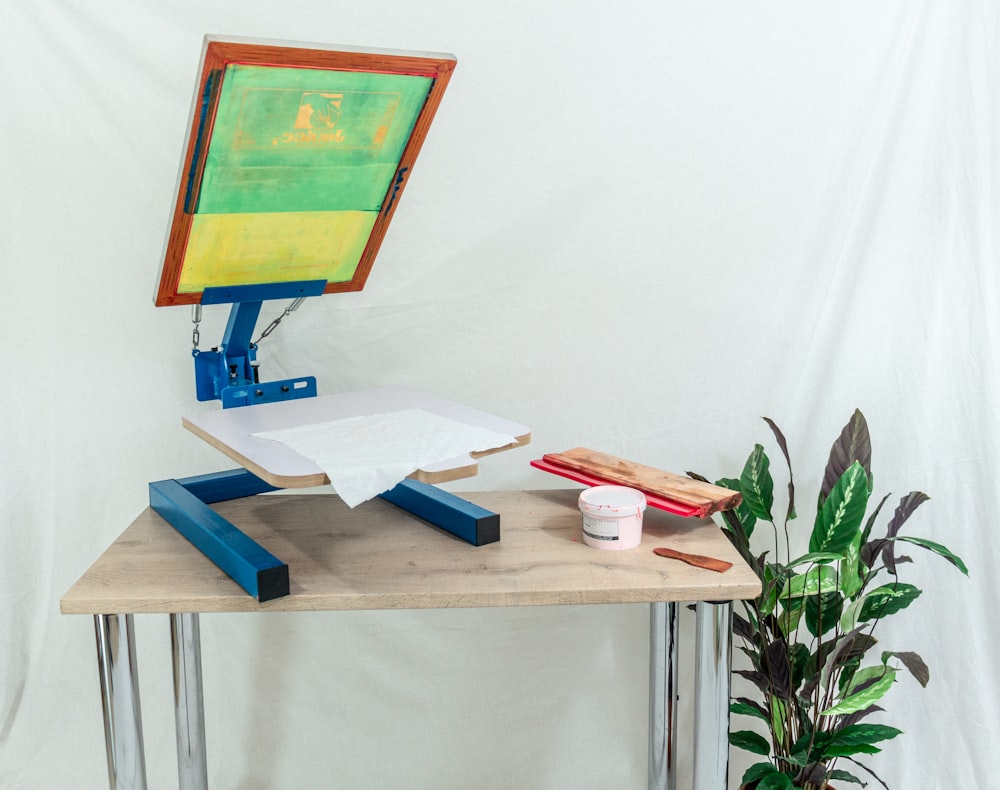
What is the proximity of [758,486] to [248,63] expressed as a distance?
1156 millimetres

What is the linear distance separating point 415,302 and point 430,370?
148mm

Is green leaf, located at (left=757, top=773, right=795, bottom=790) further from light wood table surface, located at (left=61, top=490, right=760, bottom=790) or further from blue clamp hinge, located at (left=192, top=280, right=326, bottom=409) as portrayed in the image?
blue clamp hinge, located at (left=192, top=280, right=326, bottom=409)

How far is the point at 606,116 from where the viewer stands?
1.96 meters

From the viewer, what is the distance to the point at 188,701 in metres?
1.81

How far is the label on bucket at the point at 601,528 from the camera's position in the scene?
4.59ft

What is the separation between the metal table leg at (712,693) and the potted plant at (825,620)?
0.86 feet

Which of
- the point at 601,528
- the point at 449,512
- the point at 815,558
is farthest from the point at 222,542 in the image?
the point at 815,558

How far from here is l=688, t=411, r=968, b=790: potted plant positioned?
165cm

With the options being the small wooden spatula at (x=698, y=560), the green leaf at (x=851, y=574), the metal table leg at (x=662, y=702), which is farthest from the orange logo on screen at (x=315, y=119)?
the green leaf at (x=851, y=574)

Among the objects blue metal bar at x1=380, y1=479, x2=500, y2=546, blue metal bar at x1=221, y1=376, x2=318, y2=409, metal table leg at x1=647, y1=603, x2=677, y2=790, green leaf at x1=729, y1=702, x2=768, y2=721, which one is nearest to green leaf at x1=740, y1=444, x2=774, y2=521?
metal table leg at x1=647, y1=603, x2=677, y2=790

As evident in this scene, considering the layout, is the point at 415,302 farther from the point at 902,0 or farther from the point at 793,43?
the point at 902,0

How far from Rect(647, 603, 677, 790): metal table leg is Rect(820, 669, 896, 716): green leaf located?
29cm

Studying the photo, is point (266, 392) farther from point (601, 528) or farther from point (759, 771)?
point (759, 771)

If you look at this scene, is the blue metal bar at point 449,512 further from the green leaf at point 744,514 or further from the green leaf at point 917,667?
the green leaf at point 917,667
